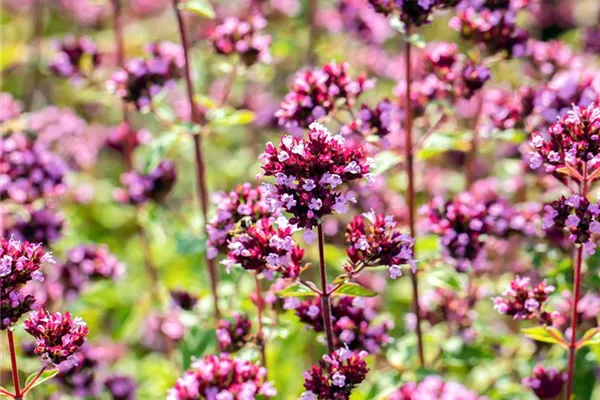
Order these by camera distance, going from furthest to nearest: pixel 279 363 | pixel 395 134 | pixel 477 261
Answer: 1. pixel 395 134
2. pixel 279 363
3. pixel 477 261

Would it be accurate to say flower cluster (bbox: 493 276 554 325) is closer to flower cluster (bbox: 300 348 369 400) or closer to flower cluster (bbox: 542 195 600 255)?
flower cluster (bbox: 542 195 600 255)

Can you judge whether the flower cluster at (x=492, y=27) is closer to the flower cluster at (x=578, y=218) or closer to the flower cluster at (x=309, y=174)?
the flower cluster at (x=578, y=218)

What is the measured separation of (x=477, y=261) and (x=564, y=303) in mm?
633

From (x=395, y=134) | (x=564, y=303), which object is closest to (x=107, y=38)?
(x=395, y=134)

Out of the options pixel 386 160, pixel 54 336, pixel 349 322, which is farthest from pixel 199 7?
pixel 54 336

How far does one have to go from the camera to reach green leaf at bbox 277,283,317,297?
2861mm

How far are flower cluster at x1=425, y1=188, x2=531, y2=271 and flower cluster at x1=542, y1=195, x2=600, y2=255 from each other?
747 millimetres

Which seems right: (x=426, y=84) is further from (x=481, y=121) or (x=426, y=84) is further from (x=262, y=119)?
(x=262, y=119)

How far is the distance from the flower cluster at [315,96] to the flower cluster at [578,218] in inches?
43.2

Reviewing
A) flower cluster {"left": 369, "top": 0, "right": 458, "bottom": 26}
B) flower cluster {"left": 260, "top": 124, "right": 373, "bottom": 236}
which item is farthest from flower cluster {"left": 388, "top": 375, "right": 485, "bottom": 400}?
flower cluster {"left": 369, "top": 0, "right": 458, "bottom": 26}

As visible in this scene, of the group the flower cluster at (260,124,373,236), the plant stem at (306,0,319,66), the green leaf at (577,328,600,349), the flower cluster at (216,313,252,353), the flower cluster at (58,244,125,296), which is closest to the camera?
the flower cluster at (260,124,373,236)

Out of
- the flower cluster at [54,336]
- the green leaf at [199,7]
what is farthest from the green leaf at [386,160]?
the flower cluster at [54,336]

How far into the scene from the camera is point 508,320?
18.0ft

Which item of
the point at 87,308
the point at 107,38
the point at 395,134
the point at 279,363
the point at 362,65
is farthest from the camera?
the point at 107,38
